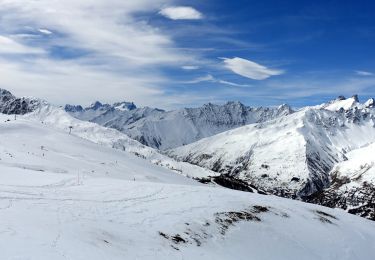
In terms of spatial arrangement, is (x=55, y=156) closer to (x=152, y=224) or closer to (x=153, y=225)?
(x=152, y=224)

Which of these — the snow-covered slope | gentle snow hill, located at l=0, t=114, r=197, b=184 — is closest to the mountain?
the snow-covered slope

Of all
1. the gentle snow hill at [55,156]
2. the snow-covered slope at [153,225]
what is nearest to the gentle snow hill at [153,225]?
the snow-covered slope at [153,225]

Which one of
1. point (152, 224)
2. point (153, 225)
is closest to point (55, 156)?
point (152, 224)

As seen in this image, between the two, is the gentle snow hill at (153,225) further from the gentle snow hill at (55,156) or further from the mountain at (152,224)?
the gentle snow hill at (55,156)

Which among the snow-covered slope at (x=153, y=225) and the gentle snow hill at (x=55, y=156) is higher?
the gentle snow hill at (x=55, y=156)

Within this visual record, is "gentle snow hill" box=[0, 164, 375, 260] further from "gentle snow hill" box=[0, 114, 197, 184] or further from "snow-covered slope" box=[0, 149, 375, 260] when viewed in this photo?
"gentle snow hill" box=[0, 114, 197, 184]
